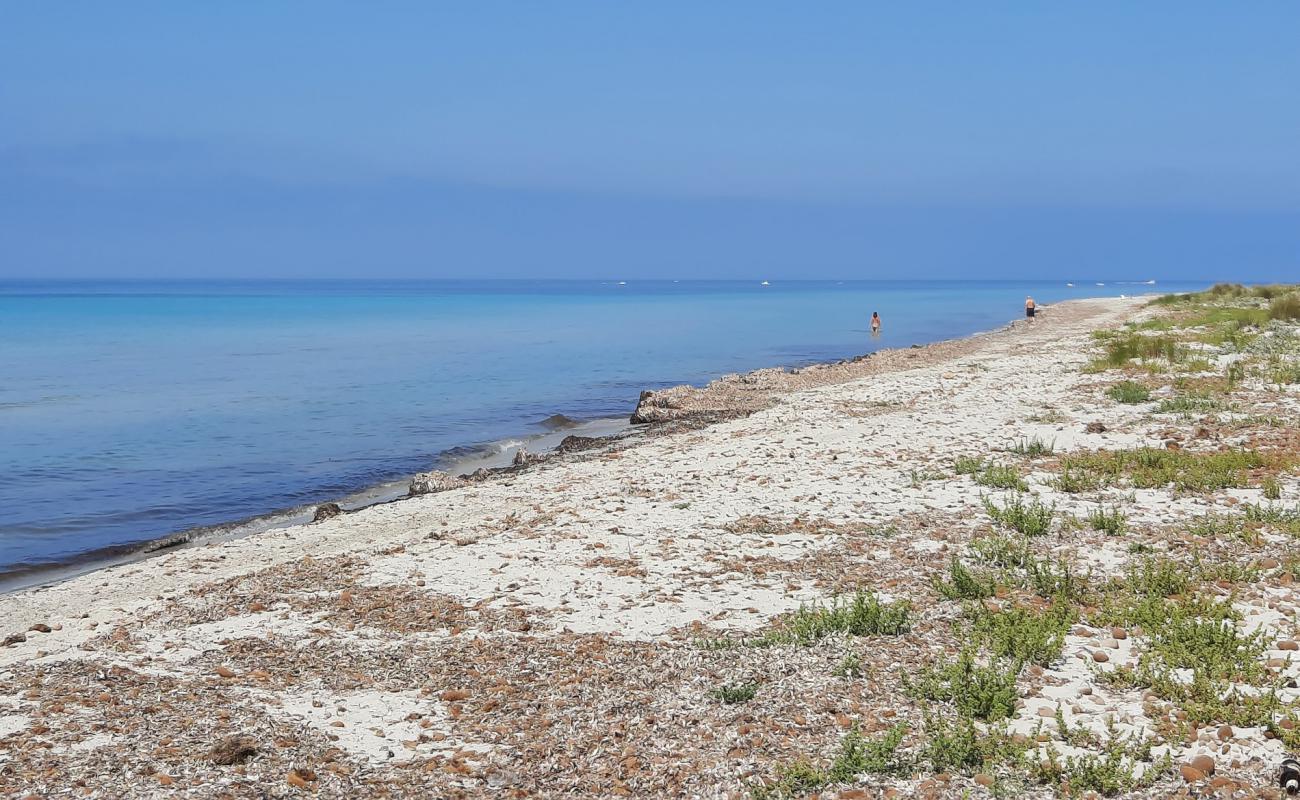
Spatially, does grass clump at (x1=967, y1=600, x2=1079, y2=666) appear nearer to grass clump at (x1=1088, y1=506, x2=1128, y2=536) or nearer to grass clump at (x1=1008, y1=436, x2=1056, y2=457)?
grass clump at (x1=1088, y1=506, x2=1128, y2=536)

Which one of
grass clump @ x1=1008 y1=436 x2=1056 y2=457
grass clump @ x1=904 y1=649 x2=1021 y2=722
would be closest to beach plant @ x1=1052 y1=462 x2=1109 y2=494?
grass clump @ x1=1008 y1=436 x2=1056 y2=457

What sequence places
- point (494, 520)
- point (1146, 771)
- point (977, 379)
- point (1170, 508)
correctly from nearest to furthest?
point (1146, 771) → point (1170, 508) → point (494, 520) → point (977, 379)

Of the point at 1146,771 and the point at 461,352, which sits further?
the point at 461,352

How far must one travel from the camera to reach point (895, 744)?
6.42m

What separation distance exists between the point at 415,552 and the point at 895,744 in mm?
7755

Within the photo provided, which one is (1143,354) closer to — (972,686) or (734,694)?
(972,686)

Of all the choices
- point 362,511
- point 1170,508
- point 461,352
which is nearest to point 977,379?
point 1170,508

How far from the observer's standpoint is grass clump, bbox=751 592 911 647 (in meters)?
8.51

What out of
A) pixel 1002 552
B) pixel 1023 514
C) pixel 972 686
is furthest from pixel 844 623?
pixel 1023 514

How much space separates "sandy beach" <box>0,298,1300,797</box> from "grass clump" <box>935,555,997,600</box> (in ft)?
0.51

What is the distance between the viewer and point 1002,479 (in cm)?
1396

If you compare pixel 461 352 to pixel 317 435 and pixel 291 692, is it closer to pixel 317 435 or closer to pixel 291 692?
pixel 317 435

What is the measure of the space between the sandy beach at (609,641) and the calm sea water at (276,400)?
6003 mm

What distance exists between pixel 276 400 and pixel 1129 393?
30.5 m
